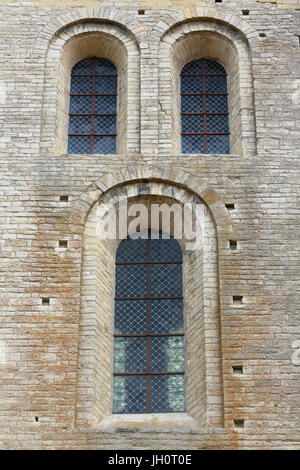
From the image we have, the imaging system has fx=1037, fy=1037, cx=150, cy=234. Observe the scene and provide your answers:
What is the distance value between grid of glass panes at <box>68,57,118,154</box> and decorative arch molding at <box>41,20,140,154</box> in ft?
0.38

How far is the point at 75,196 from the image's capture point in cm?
1470

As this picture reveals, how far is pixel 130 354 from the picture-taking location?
46.3ft

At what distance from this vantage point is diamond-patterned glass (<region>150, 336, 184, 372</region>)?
14.0 m

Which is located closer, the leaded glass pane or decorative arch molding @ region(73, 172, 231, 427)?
decorative arch molding @ region(73, 172, 231, 427)

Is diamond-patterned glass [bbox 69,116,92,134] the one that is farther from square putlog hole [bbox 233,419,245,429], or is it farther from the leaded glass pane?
square putlog hole [bbox 233,419,245,429]

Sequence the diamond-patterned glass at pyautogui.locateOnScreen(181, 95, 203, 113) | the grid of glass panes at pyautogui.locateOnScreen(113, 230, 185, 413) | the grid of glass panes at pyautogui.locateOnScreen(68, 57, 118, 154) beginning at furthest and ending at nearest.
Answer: the diamond-patterned glass at pyautogui.locateOnScreen(181, 95, 203, 113)
the grid of glass panes at pyautogui.locateOnScreen(68, 57, 118, 154)
the grid of glass panes at pyautogui.locateOnScreen(113, 230, 185, 413)

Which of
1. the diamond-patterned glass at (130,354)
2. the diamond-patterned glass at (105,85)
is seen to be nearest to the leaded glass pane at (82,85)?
the diamond-patterned glass at (105,85)

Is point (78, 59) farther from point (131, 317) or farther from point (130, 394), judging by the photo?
point (130, 394)

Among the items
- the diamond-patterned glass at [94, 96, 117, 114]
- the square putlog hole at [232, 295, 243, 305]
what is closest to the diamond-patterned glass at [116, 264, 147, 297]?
the square putlog hole at [232, 295, 243, 305]

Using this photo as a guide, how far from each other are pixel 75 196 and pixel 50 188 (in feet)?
1.27

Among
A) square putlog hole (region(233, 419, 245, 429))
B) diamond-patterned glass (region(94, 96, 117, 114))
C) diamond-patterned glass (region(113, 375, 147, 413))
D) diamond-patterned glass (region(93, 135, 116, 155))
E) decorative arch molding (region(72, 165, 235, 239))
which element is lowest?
square putlog hole (region(233, 419, 245, 429))

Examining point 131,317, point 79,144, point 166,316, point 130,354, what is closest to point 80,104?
point 79,144
